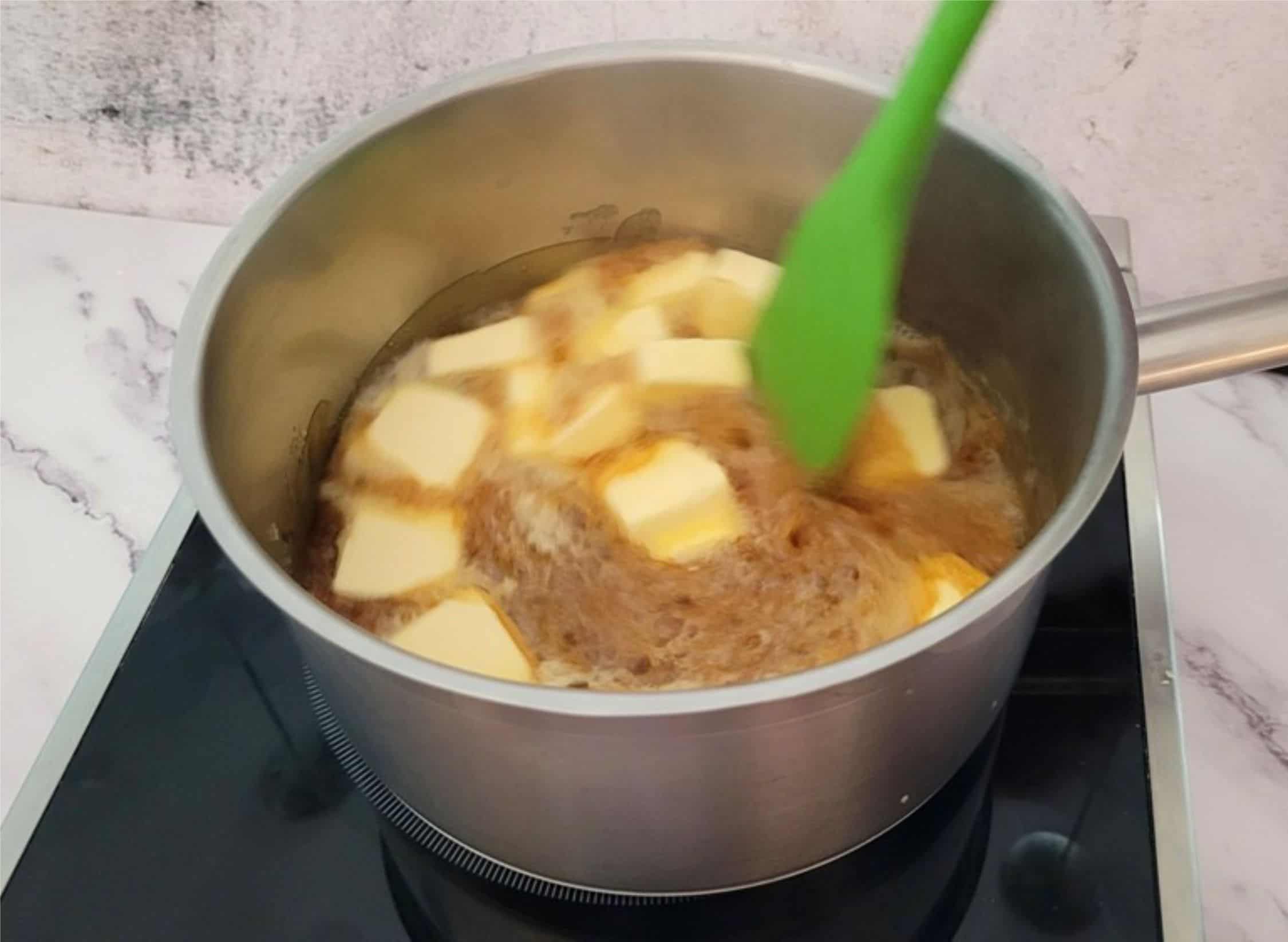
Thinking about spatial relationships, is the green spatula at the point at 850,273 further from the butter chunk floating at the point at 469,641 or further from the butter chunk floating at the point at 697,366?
the butter chunk floating at the point at 469,641

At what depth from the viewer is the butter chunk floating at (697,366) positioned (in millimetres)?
750

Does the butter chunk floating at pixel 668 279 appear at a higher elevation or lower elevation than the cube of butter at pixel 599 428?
higher

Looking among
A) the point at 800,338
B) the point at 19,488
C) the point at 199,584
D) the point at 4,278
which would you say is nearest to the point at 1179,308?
the point at 800,338

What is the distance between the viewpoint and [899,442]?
747 millimetres

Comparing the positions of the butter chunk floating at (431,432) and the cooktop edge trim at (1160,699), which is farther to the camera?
the butter chunk floating at (431,432)

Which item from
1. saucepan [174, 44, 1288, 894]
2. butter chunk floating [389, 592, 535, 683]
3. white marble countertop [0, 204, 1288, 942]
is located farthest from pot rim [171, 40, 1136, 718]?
white marble countertop [0, 204, 1288, 942]

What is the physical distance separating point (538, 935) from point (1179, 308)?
0.43 meters

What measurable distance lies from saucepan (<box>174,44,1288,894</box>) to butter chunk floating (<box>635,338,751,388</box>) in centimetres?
13

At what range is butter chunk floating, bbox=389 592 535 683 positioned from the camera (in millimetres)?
599

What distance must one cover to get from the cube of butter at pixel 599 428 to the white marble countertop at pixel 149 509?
322 mm

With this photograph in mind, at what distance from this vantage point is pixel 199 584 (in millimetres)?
742

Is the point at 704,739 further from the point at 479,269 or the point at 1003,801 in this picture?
the point at 479,269

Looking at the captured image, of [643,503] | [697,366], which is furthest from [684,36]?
[643,503]

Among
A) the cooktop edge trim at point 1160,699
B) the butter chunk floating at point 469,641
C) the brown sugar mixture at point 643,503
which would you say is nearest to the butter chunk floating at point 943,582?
the brown sugar mixture at point 643,503
